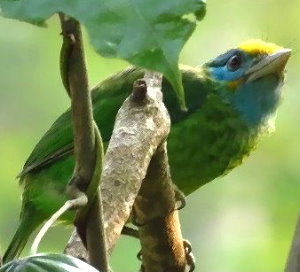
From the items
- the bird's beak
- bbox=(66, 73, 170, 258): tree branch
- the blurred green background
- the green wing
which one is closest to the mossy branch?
bbox=(66, 73, 170, 258): tree branch

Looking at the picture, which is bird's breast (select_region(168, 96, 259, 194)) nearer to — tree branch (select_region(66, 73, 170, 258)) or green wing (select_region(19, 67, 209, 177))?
green wing (select_region(19, 67, 209, 177))

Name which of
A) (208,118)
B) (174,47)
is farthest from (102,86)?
(174,47)

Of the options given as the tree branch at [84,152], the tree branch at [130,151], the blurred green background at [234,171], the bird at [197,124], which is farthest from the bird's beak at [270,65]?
the tree branch at [84,152]

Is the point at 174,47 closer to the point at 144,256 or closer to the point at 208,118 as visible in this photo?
the point at 144,256

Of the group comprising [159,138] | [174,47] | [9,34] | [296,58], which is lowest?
[296,58]

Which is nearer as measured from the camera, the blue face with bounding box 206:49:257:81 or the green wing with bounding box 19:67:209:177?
the green wing with bounding box 19:67:209:177

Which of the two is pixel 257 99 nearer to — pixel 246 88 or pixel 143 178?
pixel 246 88

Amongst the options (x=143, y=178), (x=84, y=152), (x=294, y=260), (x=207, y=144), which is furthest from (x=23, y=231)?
(x=84, y=152)
